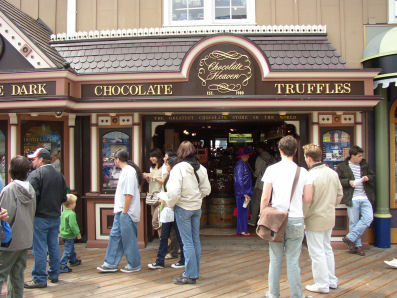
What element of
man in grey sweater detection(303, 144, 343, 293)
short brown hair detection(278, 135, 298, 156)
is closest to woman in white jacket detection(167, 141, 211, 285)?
short brown hair detection(278, 135, 298, 156)

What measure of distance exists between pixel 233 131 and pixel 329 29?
3.93 m

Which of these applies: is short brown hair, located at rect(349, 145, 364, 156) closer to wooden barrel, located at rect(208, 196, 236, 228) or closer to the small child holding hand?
wooden barrel, located at rect(208, 196, 236, 228)

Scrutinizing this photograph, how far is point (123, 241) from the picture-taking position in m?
4.98

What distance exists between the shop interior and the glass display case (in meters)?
0.60

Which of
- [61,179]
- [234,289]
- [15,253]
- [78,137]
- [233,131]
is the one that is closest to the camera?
[15,253]

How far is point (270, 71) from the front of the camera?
19.7ft

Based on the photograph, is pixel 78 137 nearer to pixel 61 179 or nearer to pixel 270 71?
pixel 61 179

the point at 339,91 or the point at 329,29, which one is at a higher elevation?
the point at 329,29

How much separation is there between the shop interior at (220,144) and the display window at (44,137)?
5.80 feet

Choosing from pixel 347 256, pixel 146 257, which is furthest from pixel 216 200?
pixel 347 256

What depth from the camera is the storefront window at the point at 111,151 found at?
658 cm

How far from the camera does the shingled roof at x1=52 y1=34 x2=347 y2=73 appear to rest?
6.56 metres

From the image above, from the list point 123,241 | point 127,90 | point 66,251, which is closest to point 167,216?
point 123,241

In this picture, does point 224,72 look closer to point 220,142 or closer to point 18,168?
point 18,168
